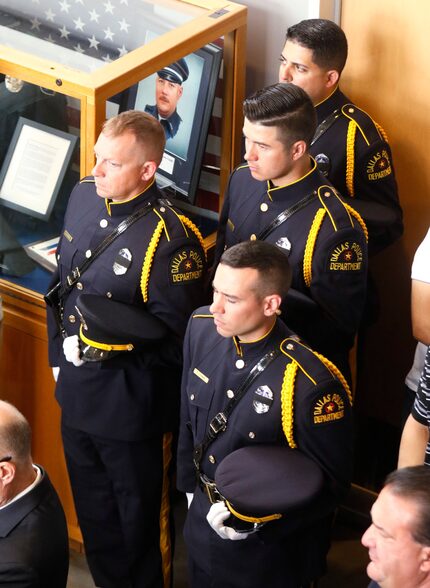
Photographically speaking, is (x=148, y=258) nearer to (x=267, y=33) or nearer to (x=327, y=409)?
(x=327, y=409)

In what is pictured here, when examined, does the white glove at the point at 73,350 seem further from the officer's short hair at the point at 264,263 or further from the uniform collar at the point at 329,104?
the uniform collar at the point at 329,104

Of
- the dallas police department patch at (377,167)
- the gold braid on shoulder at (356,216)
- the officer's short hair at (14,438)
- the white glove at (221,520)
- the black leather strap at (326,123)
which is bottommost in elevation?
the white glove at (221,520)

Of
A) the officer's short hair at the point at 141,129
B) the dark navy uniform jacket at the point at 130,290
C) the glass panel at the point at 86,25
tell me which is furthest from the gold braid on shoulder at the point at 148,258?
the glass panel at the point at 86,25

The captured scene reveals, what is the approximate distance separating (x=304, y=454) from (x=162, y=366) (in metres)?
0.80

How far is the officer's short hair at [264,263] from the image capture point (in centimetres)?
348

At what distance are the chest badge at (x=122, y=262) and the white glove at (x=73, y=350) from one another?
0.91 ft

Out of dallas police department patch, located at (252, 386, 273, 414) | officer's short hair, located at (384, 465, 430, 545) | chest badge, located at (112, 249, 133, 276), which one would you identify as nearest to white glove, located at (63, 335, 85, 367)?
chest badge, located at (112, 249, 133, 276)

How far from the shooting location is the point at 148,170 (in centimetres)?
395

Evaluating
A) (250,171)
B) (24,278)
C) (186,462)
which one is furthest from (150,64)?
(186,462)

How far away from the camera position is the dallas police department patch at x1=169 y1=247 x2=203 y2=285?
3941 mm

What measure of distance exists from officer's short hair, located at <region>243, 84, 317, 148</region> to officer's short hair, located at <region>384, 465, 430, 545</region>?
4.60 feet

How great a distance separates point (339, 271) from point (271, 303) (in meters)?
0.55

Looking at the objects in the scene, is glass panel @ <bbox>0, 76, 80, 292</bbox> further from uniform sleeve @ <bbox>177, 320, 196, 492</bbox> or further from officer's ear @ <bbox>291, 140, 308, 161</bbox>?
uniform sleeve @ <bbox>177, 320, 196, 492</bbox>

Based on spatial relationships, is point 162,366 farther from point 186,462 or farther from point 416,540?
point 416,540
